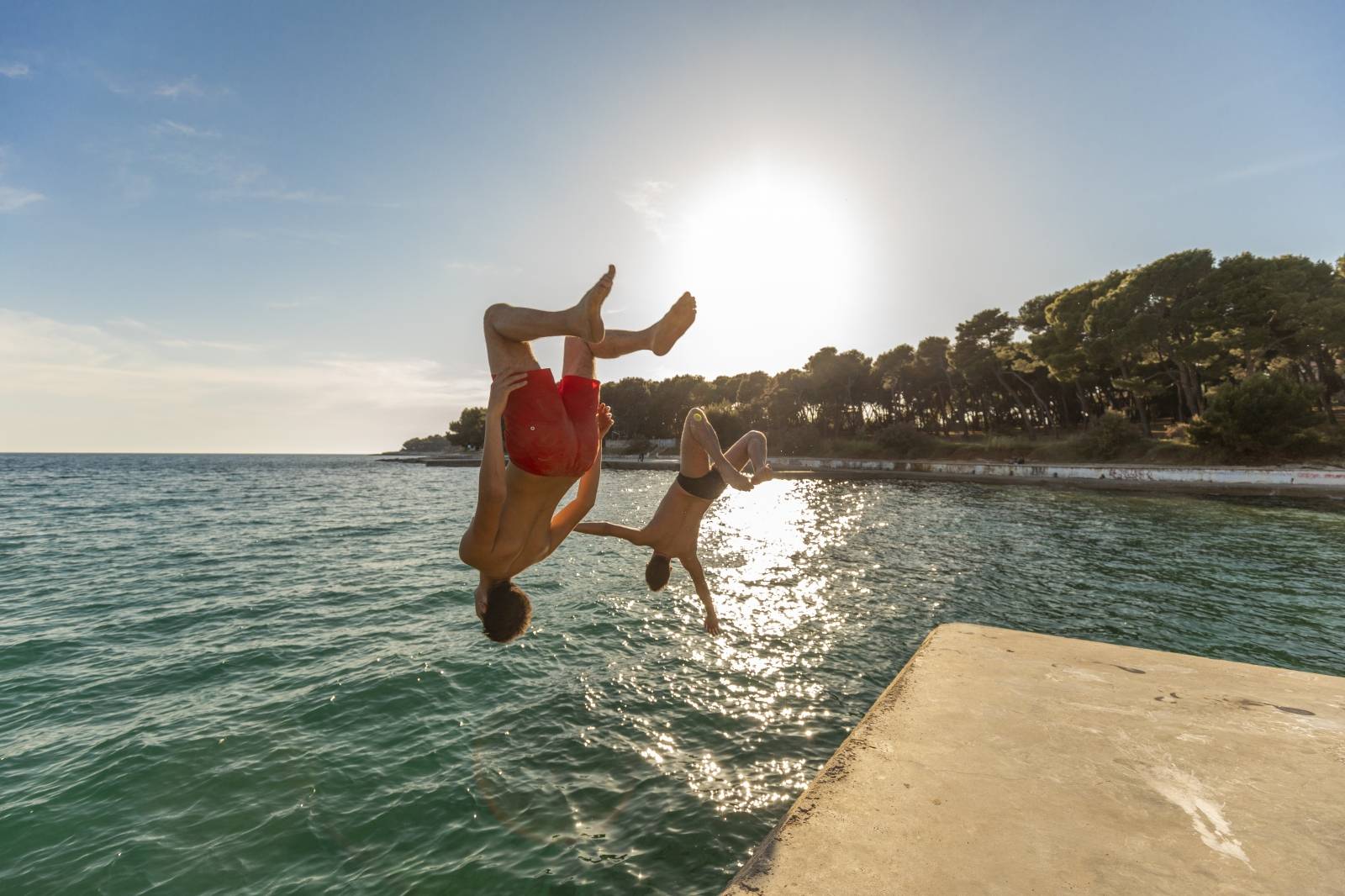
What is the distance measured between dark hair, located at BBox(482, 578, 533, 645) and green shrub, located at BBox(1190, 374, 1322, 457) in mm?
53552

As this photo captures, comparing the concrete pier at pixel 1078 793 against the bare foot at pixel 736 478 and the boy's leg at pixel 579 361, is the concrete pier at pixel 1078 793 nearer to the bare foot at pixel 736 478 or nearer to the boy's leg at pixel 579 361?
the bare foot at pixel 736 478

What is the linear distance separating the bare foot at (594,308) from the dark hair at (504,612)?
2.30m

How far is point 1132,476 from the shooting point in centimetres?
4169

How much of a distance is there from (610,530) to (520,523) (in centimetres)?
201

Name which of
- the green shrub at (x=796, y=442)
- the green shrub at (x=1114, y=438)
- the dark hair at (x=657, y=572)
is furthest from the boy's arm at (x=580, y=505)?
the green shrub at (x=796, y=442)

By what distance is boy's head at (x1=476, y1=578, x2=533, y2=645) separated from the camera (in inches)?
173

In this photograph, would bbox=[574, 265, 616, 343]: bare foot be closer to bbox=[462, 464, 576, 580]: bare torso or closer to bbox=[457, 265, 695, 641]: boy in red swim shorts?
bbox=[457, 265, 695, 641]: boy in red swim shorts

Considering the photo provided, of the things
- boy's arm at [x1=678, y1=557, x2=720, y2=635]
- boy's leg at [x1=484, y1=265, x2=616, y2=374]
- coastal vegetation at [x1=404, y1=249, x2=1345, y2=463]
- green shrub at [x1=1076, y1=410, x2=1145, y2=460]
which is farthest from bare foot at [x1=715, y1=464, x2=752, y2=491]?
green shrub at [x1=1076, y1=410, x2=1145, y2=460]

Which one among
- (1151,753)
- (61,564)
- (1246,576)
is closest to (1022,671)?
(1151,753)

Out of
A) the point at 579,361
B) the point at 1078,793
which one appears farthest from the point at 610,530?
the point at 1078,793

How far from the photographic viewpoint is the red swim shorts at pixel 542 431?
137 inches

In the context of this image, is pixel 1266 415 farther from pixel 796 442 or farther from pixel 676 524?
pixel 676 524

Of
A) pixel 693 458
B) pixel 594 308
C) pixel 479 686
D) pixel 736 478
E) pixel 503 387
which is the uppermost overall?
pixel 594 308

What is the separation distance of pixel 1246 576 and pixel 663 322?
70.6 ft
